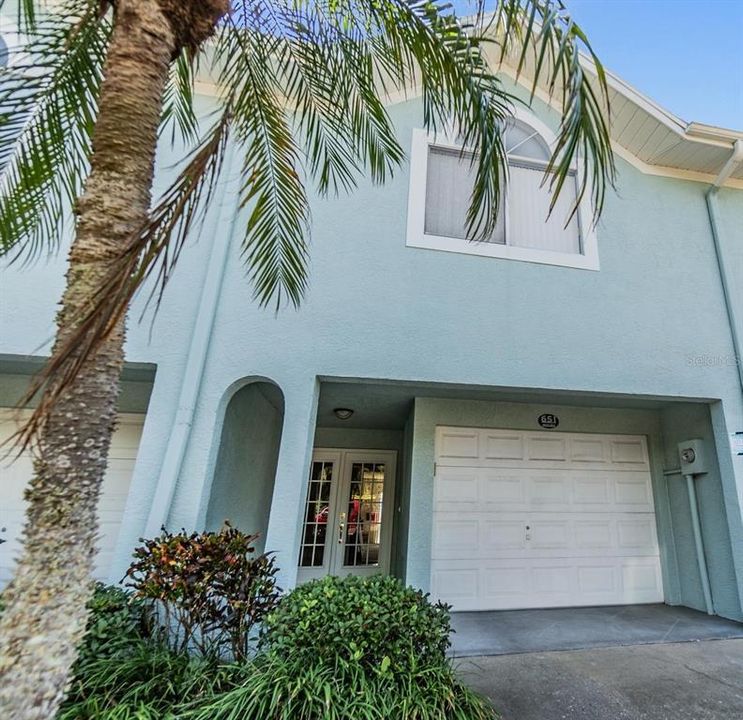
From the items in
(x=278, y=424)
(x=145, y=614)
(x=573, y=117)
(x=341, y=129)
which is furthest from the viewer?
(x=278, y=424)

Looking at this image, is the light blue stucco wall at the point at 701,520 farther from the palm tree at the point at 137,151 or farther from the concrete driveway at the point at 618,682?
the palm tree at the point at 137,151

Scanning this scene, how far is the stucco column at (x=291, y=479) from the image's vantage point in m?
4.82

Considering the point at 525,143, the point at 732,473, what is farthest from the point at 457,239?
the point at 732,473

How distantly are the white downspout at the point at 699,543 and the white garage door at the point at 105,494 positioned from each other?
947 cm

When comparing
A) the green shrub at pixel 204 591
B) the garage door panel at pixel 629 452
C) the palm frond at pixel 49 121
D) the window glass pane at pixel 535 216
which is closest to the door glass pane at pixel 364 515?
the garage door panel at pixel 629 452

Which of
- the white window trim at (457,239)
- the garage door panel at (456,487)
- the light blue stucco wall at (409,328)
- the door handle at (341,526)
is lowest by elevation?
the door handle at (341,526)

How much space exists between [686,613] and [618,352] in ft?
15.7

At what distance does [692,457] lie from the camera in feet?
23.4

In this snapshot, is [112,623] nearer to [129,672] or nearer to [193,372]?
[129,672]

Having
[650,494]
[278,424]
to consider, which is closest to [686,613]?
[650,494]

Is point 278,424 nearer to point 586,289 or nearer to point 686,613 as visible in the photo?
point 586,289

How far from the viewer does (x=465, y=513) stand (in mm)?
7375

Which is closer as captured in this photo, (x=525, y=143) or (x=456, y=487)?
(x=525, y=143)

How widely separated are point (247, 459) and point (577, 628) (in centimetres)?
580
